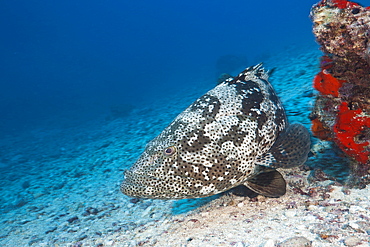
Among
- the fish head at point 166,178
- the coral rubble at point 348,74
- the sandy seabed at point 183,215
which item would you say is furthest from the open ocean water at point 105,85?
the fish head at point 166,178

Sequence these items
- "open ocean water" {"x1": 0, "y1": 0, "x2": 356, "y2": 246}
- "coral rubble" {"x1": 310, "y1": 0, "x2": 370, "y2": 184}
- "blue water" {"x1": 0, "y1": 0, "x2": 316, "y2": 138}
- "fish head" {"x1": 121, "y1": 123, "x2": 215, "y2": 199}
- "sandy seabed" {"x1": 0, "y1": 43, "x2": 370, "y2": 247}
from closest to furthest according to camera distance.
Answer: "sandy seabed" {"x1": 0, "y1": 43, "x2": 370, "y2": 247}
"fish head" {"x1": 121, "y1": 123, "x2": 215, "y2": 199}
"coral rubble" {"x1": 310, "y1": 0, "x2": 370, "y2": 184}
"open ocean water" {"x1": 0, "y1": 0, "x2": 356, "y2": 246}
"blue water" {"x1": 0, "y1": 0, "x2": 316, "y2": 138}

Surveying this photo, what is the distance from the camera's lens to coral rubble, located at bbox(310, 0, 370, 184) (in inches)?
111

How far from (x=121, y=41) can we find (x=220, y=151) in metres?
164

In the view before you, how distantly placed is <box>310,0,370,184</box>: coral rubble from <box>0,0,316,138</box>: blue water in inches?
1429

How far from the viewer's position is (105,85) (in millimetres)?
68125

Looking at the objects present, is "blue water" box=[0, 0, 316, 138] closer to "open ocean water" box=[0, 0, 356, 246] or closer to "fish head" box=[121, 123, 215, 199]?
"open ocean water" box=[0, 0, 356, 246]

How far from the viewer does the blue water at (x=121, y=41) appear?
66.0 meters

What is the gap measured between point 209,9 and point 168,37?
3845 cm

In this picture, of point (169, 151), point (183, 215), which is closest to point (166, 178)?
point (169, 151)

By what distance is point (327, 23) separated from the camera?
3.00 meters

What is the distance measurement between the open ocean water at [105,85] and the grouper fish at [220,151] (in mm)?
1018

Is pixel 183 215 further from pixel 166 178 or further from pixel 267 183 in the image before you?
pixel 267 183

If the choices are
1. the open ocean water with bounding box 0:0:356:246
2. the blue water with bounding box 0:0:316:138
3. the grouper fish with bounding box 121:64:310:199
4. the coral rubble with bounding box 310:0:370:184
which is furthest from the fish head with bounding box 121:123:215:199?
the blue water with bounding box 0:0:316:138

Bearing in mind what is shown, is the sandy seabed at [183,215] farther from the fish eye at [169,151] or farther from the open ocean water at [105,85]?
the fish eye at [169,151]
